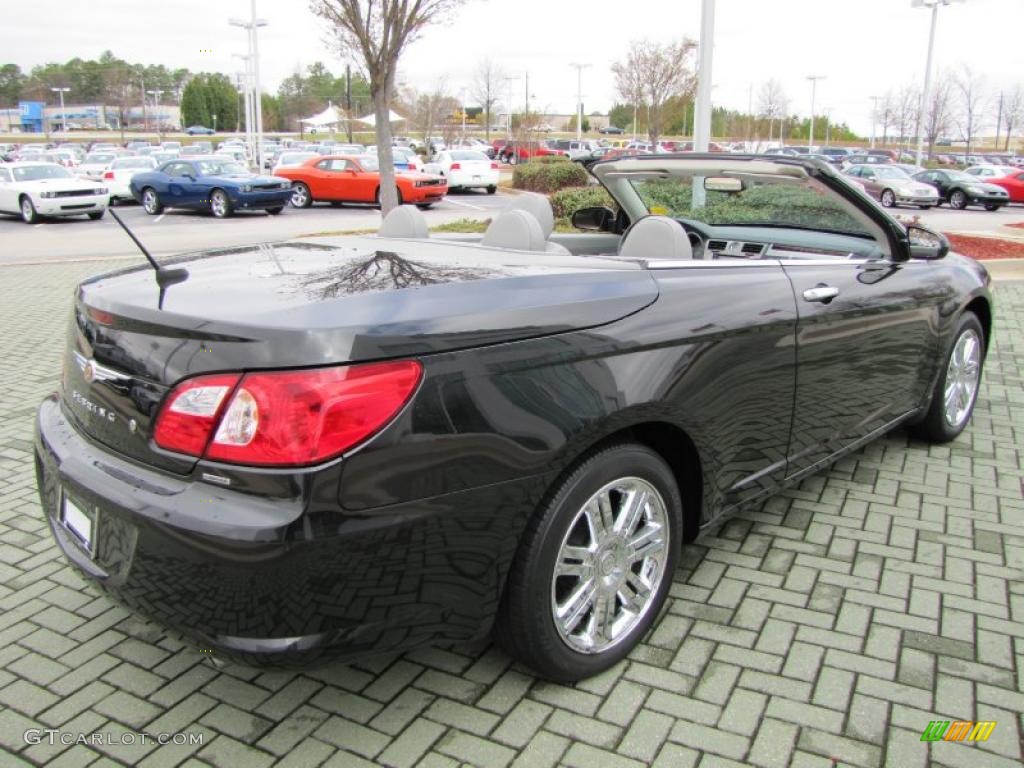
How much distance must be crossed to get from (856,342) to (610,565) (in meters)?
1.60

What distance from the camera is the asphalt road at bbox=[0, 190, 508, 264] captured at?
1580 cm

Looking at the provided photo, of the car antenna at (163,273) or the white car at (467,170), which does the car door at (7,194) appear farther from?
the car antenna at (163,273)

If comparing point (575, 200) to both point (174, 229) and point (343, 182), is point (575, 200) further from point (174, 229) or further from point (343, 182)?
point (343, 182)

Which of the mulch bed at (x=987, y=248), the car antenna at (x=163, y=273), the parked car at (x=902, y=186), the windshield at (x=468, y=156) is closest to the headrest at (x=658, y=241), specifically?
the car antenna at (x=163, y=273)

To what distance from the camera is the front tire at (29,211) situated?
21605 millimetres

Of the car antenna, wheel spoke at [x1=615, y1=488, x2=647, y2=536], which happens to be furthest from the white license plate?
wheel spoke at [x1=615, y1=488, x2=647, y2=536]

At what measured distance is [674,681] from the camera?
8.82 ft

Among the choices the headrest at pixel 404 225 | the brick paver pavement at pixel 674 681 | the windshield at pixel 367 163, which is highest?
the windshield at pixel 367 163

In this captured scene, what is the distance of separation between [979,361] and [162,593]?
4.64 m

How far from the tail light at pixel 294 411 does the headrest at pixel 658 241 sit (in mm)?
1341

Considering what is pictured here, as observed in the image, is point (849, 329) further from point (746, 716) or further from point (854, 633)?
point (746, 716)

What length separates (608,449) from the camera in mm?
2584

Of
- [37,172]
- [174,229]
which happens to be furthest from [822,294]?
[37,172]

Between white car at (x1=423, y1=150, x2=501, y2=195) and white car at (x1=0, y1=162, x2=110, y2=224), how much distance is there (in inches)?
475
